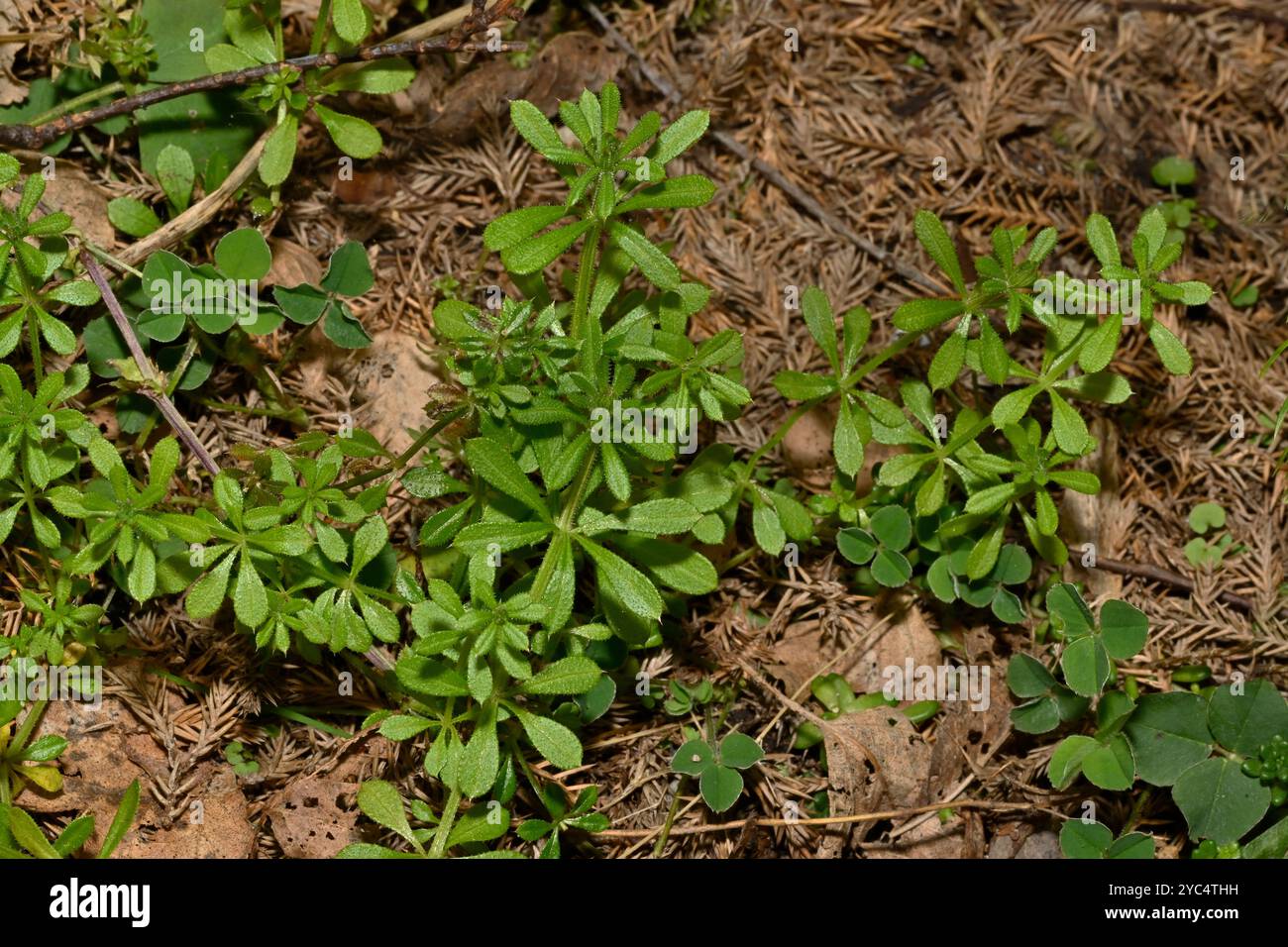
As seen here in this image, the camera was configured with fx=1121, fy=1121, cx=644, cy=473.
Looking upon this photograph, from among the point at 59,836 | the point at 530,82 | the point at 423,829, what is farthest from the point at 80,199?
the point at 423,829

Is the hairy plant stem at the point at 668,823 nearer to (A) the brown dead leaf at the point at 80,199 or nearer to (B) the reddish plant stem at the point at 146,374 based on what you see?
(B) the reddish plant stem at the point at 146,374

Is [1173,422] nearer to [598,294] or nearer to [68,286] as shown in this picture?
[598,294]

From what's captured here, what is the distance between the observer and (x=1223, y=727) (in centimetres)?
387

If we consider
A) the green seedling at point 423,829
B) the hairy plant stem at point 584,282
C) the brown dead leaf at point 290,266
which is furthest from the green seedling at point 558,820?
the brown dead leaf at point 290,266

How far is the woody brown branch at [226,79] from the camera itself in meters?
3.86

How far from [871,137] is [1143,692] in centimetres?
233

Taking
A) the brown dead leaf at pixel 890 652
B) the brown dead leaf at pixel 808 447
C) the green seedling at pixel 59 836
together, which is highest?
the brown dead leaf at pixel 808 447

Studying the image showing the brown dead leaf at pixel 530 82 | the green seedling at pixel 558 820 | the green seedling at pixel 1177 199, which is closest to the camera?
the green seedling at pixel 558 820

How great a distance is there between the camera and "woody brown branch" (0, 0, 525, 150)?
152 inches

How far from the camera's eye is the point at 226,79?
3.88 meters

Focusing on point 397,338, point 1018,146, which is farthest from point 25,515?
point 1018,146

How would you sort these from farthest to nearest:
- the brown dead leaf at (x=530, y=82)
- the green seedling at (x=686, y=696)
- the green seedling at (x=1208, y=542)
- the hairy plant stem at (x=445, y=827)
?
the brown dead leaf at (x=530, y=82) < the green seedling at (x=1208, y=542) < the green seedling at (x=686, y=696) < the hairy plant stem at (x=445, y=827)

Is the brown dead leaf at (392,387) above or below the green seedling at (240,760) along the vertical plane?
above
